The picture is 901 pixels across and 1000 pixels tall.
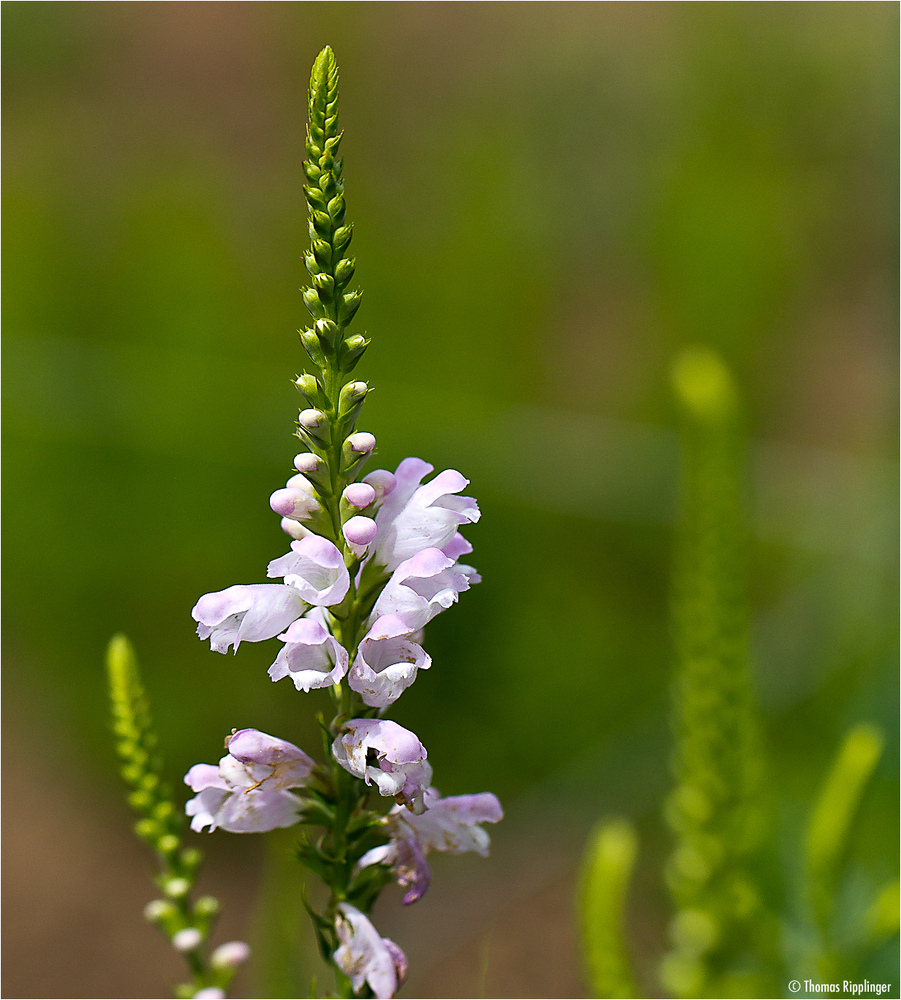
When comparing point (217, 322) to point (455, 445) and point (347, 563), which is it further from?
point (347, 563)

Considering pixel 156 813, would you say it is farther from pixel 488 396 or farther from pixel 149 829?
pixel 488 396

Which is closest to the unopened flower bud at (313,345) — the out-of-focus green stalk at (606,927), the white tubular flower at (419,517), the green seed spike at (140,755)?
the white tubular flower at (419,517)

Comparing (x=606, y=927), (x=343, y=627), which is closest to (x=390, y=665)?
(x=343, y=627)

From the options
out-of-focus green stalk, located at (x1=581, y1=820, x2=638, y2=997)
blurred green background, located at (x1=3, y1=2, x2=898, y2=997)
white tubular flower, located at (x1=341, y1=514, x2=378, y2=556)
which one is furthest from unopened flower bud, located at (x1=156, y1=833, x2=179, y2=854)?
blurred green background, located at (x1=3, y1=2, x2=898, y2=997)

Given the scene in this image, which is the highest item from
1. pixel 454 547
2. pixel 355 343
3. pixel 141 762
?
pixel 355 343

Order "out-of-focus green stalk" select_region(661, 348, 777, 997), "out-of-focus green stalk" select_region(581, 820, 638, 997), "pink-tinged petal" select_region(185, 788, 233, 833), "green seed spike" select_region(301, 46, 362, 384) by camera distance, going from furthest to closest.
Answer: "out-of-focus green stalk" select_region(661, 348, 777, 997), "out-of-focus green stalk" select_region(581, 820, 638, 997), "pink-tinged petal" select_region(185, 788, 233, 833), "green seed spike" select_region(301, 46, 362, 384)

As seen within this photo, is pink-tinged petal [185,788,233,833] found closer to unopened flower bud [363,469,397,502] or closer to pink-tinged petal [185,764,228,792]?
pink-tinged petal [185,764,228,792]
